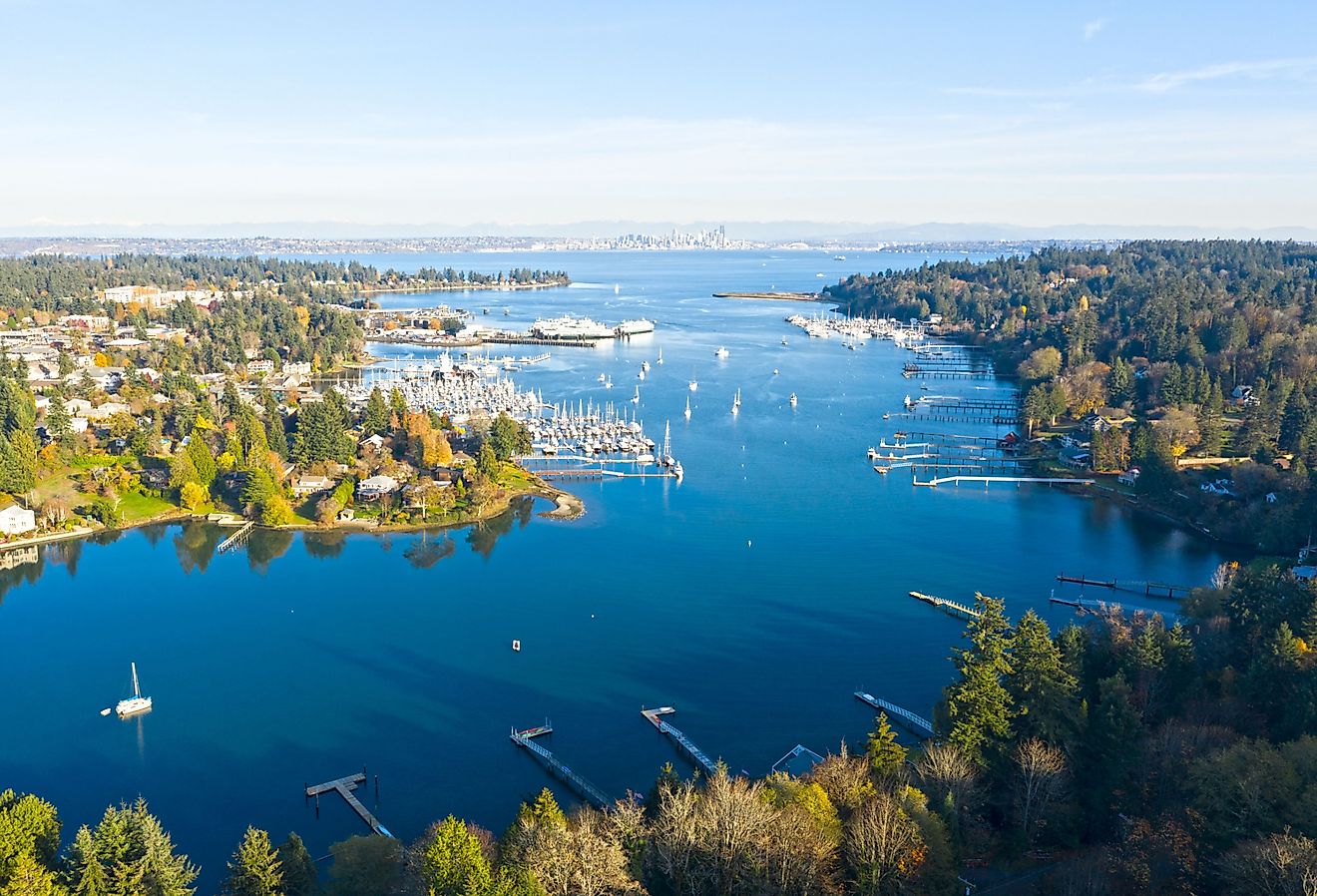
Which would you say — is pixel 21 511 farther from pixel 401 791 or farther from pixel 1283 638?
pixel 1283 638

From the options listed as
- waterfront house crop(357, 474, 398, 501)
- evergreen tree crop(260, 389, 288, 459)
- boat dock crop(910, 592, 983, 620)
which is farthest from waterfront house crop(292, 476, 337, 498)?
boat dock crop(910, 592, 983, 620)

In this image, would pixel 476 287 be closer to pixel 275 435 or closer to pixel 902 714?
pixel 275 435

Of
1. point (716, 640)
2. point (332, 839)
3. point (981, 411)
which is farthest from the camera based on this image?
point (981, 411)

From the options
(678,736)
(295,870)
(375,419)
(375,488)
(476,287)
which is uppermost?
(476,287)

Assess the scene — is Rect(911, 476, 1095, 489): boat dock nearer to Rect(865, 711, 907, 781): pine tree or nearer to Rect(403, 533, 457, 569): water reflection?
Rect(403, 533, 457, 569): water reflection

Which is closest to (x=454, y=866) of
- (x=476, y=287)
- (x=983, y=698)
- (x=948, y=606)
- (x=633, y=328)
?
(x=983, y=698)

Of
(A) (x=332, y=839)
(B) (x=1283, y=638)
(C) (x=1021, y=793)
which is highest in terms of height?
(B) (x=1283, y=638)

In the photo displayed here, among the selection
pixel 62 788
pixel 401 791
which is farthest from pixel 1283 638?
pixel 62 788
